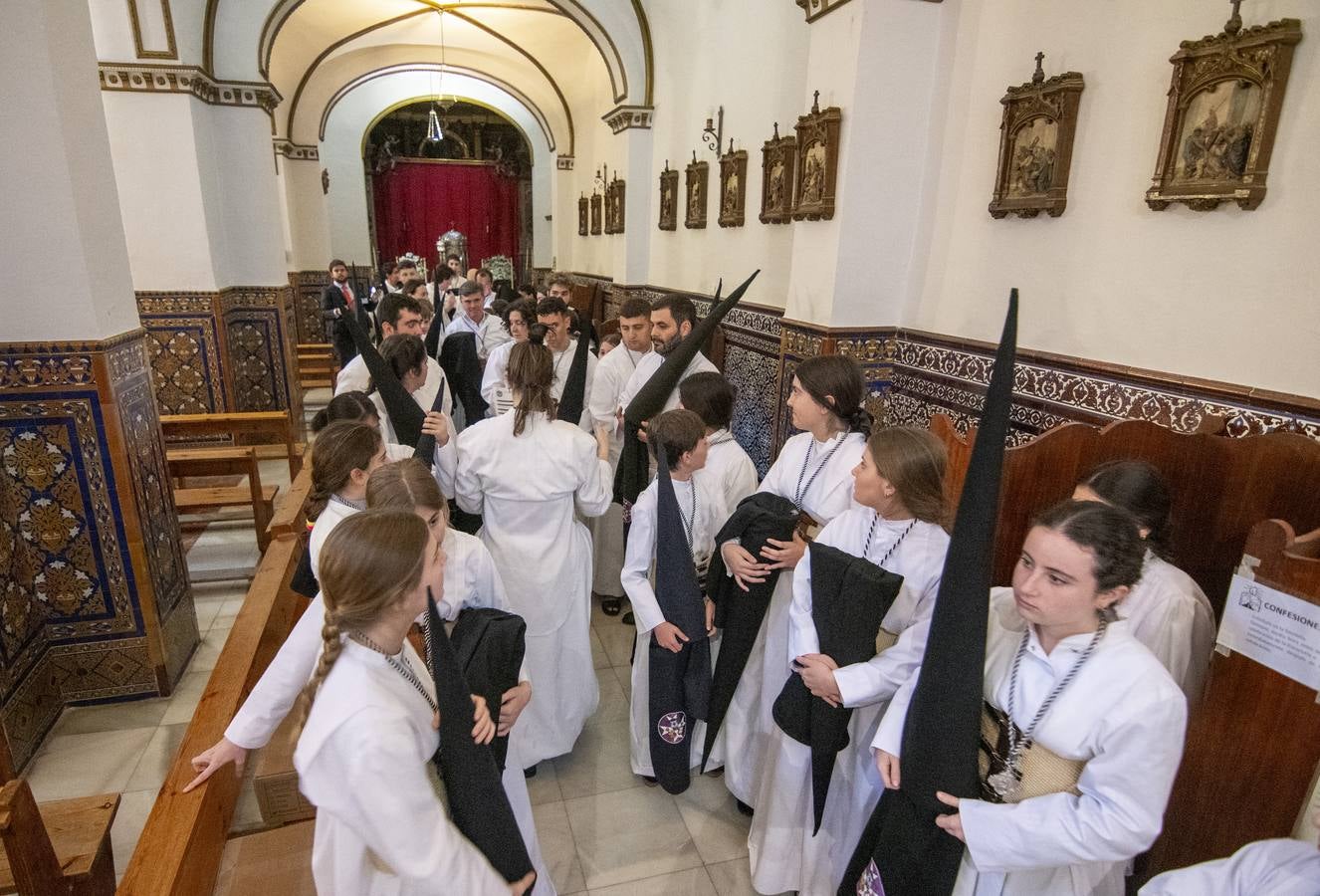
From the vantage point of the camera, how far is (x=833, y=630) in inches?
77.1

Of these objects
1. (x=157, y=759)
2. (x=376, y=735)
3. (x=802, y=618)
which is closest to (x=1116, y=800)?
(x=802, y=618)

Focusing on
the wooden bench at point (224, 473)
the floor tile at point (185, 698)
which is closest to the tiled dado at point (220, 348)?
the wooden bench at point (224, 473)

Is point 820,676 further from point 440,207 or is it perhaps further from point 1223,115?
point 440,207

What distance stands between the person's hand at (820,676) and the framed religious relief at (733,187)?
4641 mm

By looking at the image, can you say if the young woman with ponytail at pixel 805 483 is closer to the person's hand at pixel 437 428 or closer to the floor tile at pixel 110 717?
the person's hand at pixel 437 428

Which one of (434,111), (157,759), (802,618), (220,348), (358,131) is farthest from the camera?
(358,131)

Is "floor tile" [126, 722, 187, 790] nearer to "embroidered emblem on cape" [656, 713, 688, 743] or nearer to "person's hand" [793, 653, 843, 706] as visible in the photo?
"embroidered emblem on cape" [656, 713, 688, 743]

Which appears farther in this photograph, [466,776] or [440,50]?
[440,50]

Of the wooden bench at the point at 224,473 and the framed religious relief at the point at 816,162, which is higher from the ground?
the framed religious relief at the point at 816,162

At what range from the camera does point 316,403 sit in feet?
32.0

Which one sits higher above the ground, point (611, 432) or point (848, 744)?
point (611, 432)

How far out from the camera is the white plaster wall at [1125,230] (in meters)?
2.35

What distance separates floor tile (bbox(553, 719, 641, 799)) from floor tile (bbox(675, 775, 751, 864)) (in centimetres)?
25

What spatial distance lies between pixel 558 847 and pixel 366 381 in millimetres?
2535
